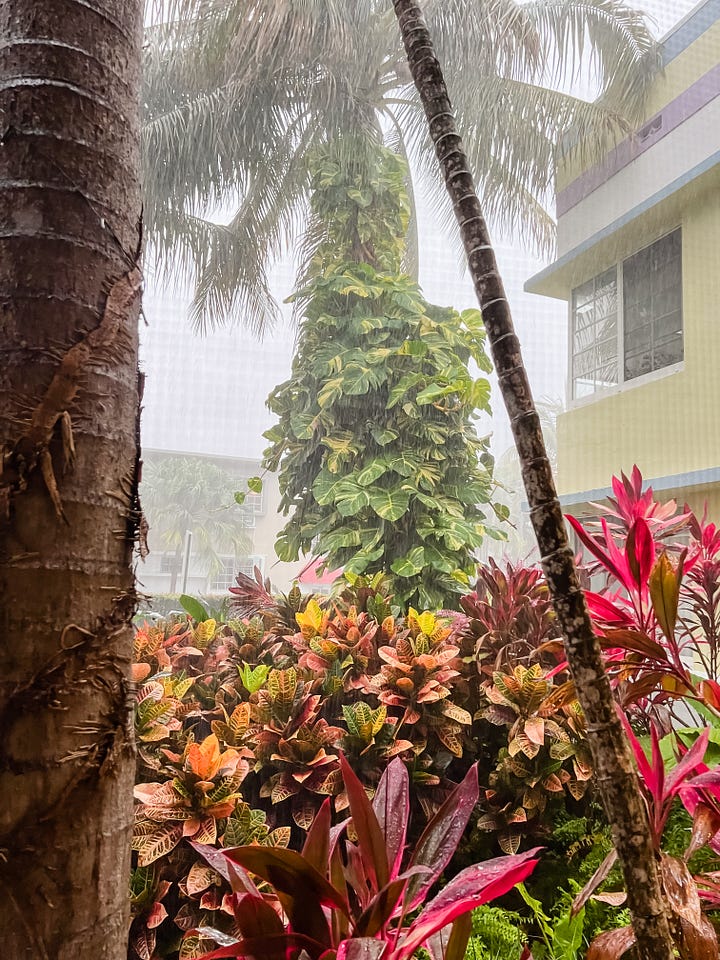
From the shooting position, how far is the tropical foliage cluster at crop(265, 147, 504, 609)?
1.69 meters

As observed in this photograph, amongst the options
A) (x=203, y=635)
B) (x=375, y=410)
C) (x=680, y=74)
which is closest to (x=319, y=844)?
(x=203, y=635)

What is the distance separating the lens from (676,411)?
140 centimetres

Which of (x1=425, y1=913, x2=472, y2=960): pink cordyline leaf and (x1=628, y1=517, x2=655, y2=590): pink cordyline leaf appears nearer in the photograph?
(x1=425, y1=913, x2=472, y2=960): pink cordyline leaf

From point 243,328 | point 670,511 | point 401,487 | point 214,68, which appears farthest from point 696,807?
point 214,68

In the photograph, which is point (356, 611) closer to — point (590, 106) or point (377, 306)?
point (377, 306)

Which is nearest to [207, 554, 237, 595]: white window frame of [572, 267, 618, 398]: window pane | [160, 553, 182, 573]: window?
[160, 553, 182, 573]: window

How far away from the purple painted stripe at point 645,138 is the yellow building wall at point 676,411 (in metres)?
0.19

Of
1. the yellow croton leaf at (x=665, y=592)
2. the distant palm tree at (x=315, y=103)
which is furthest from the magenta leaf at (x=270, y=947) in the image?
the distant palm tree at (x=315, y=103)

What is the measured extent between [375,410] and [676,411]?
0.79m

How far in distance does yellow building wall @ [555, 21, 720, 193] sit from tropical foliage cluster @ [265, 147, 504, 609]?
50 cm

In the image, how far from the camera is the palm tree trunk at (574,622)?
0.42 metres

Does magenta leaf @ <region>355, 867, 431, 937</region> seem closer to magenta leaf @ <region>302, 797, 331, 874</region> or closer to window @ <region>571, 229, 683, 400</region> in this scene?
magenta leaf @ <region>302, 797, 331, 874</region>

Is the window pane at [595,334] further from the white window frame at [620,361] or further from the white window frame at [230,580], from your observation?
the white window frame at [230,580]

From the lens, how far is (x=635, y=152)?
1521 mm
